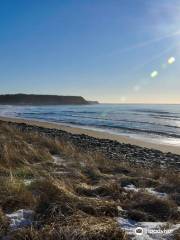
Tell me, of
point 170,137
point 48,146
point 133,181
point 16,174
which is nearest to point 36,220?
point 16,174

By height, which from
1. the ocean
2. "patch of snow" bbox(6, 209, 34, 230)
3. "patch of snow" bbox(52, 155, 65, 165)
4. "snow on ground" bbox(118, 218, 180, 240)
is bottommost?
the ocean

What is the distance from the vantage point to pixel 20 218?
5141 millimetres

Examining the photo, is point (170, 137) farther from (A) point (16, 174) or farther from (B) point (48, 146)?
(A) point (16, 174)

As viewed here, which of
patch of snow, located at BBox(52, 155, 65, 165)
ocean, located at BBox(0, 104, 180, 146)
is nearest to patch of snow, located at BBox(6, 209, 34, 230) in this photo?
patch of snow, located at BBox(52, 155, 65, 165)

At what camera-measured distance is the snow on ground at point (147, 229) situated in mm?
4770

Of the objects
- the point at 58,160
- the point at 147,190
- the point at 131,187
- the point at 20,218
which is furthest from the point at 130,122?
the point at 20,218

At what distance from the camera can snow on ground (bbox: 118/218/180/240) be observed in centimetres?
477

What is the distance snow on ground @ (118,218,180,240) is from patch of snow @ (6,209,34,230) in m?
1.24

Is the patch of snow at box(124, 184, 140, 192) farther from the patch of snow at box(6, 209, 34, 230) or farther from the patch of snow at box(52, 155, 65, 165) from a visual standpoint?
the patch of snow at box(52, 155, 65, 165)

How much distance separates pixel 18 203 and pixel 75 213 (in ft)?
3.42

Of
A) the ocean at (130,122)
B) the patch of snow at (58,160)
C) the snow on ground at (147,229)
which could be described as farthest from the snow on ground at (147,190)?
the ocean at (130,122)

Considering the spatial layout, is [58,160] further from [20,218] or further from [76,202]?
[20,218]

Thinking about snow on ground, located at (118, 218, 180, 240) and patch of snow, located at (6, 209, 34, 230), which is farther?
patch of snow, located at (6, 209, 34, 230)

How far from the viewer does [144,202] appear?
6.23 metres
